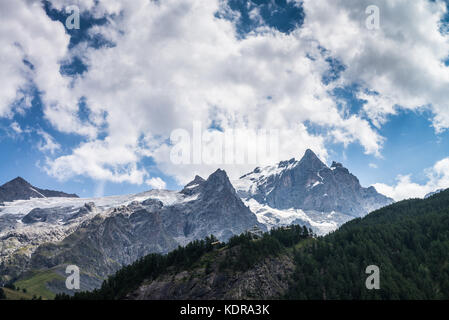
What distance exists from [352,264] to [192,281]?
247 ft

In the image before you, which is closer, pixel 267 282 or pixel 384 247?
pixel 267 282

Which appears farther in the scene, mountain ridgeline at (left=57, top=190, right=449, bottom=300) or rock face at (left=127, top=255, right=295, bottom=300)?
rock face at (left=127, top=255, right=295, bottom=300)

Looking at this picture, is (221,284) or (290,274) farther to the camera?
(290,274)

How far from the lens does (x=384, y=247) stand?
198m

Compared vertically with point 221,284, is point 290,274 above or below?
above

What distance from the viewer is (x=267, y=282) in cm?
17062

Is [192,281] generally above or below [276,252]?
below

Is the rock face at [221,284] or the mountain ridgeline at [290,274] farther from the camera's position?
the rock face at [221,284]
